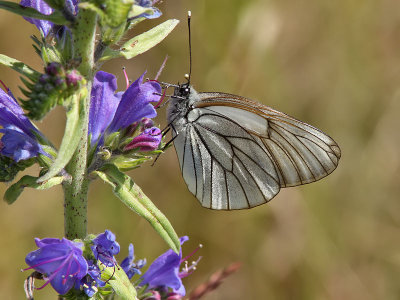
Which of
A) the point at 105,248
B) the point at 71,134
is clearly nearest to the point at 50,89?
the point at 71,134

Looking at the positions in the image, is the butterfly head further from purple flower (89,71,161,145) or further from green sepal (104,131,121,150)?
green sepal (104,131,121,150)

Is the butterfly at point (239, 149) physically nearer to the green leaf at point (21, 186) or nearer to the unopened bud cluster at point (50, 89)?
the green leaf at point (21, 186)

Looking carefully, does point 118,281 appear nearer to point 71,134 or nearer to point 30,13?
point 71,134

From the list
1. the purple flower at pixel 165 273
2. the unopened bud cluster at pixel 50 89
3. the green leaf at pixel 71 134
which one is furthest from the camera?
the purple flower at pixel 165 273

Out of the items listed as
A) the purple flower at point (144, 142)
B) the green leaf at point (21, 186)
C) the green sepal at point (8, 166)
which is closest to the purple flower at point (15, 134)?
the green sepal at point (8, 166)

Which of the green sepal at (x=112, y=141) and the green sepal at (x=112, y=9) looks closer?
the green sepal at (x=112, y=9)
